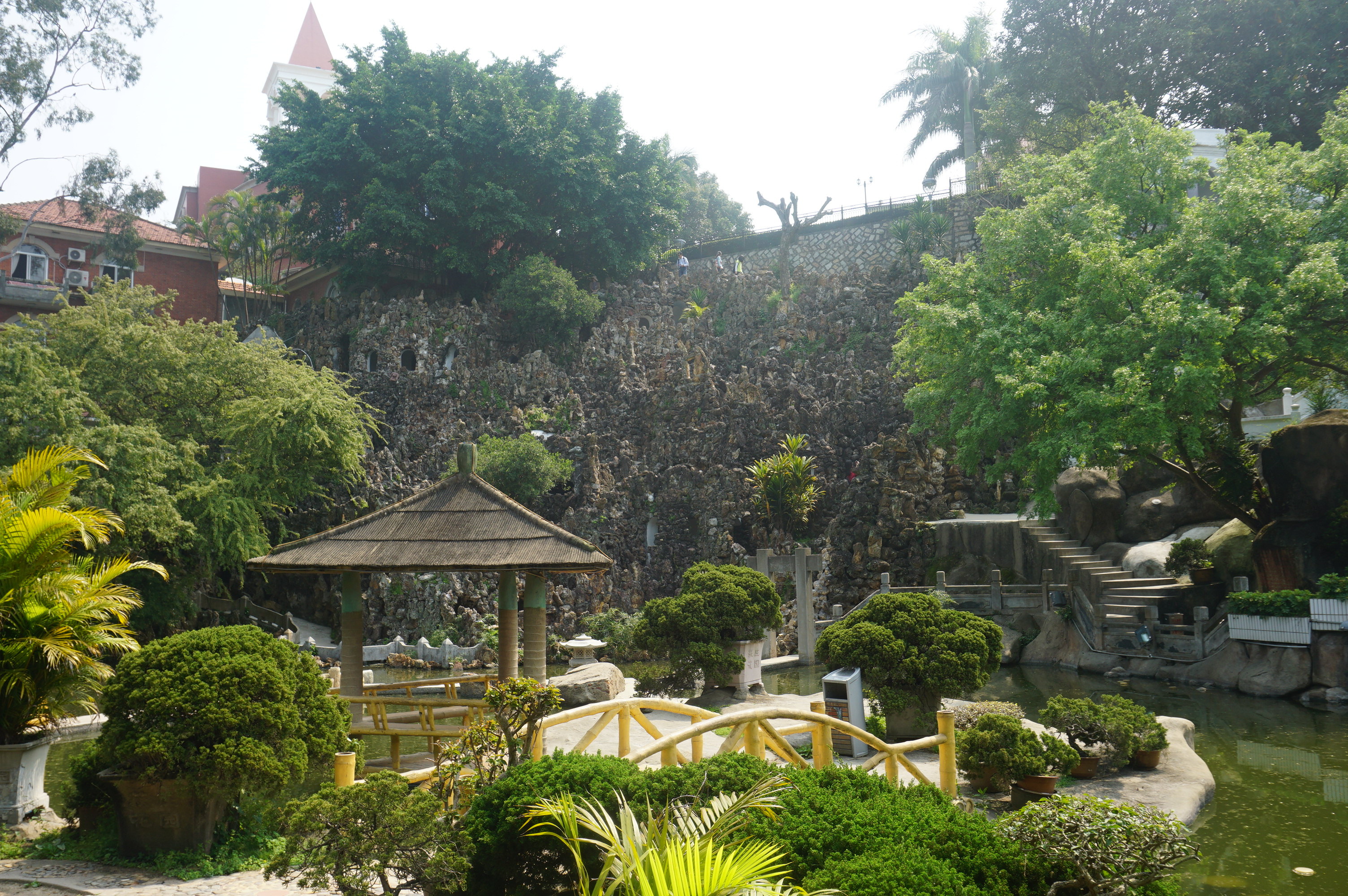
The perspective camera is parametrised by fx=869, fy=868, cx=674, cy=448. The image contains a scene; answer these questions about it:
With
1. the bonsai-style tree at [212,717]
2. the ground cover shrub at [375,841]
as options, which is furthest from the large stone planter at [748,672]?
the ground cover shrub at [375,841]

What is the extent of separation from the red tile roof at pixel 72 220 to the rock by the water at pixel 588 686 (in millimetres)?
26090

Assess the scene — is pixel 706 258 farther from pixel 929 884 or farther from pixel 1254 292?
pixel 929 884

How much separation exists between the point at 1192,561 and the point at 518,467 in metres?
16.5

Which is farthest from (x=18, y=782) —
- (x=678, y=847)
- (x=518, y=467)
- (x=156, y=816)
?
(x=518, y=467)

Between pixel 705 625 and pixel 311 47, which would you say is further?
pixel 311 47

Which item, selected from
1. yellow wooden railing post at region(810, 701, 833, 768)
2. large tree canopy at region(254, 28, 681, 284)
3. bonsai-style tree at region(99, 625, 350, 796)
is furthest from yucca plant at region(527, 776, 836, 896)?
large tree canopy at region(254, 28, 681, 284)

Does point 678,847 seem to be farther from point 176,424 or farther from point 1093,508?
point 1093,508

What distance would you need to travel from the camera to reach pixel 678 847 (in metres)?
3.57

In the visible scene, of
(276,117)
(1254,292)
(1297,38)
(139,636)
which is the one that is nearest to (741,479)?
(1254,292)

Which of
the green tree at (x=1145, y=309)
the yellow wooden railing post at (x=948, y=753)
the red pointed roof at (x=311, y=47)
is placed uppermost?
the red pointed roof at (x=311, y=47)

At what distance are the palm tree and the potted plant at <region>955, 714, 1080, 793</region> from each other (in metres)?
31.4

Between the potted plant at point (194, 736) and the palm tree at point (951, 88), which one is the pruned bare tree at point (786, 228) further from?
the potted plant at point (194, 736)

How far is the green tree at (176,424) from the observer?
15.7 meters

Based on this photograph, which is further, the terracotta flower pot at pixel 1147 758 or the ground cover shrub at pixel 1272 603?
the ground cover shrub at pixel 1272 603
